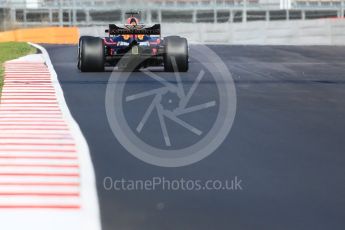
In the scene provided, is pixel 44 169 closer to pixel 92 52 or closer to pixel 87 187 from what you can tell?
pixel 87 187

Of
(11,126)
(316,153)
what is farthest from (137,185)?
(11,126)

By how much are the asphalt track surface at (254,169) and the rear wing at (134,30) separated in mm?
3641

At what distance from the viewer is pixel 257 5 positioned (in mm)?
83250

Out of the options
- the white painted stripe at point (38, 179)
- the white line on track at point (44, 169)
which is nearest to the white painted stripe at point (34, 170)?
the white line on track at point (44, 169)

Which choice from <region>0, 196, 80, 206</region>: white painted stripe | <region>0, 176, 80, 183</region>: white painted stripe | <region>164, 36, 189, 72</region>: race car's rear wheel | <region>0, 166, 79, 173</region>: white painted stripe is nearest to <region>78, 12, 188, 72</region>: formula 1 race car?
<region>164, 36, 189, 72</region>: race car's rear wheel

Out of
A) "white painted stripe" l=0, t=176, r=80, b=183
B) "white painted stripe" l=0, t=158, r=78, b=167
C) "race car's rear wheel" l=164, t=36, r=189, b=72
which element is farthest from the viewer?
"race car's rear wheel" l=164, t=36, r=189, b=72

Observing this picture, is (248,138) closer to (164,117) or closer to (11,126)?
(164,117)

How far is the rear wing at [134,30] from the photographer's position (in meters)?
19.8

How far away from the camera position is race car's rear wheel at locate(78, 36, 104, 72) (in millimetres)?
19750

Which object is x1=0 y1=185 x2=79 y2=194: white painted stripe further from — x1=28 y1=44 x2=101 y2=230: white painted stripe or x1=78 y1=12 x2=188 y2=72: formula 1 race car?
x1=78 y1=12 x2=188 y2=72: formula 1 race car

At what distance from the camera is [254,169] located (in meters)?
8.15

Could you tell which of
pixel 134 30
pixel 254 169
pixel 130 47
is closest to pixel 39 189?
pixel 254 169

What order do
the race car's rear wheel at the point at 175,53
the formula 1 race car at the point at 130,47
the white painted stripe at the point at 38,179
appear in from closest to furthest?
the white painted stripe at the point at 38,179 → the formula 1 race car at the point at 130,47 → the race car's rear wheel at the point at 175,53

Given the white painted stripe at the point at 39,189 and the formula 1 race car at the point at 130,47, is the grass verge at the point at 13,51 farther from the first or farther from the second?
the white painted stripe at the point at 39,189
